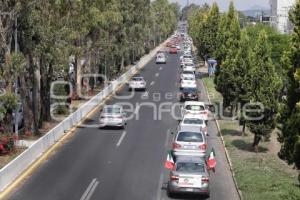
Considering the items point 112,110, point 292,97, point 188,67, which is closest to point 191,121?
point 112,110

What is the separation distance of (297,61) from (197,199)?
6.01 metres

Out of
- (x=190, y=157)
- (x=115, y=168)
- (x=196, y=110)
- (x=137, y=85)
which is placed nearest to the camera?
(x=190, y=157)

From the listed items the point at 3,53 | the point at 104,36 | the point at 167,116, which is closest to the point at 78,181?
the point at 3,53

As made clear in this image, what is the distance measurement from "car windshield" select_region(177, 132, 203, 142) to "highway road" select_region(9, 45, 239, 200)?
1414mm

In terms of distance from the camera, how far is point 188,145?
2830cm

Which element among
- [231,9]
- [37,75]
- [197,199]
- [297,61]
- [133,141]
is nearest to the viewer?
[297,61]

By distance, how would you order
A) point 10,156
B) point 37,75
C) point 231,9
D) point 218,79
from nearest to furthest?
point 10,156
point 37,75
point 218,79
point 231,9

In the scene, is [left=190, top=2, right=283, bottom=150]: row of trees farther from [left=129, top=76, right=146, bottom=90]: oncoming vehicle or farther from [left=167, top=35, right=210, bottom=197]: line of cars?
[left=129, top=76, right=146, bottom=90]: oncoming vehicle

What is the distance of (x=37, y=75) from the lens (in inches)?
1485

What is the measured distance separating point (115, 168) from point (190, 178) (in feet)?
20.8

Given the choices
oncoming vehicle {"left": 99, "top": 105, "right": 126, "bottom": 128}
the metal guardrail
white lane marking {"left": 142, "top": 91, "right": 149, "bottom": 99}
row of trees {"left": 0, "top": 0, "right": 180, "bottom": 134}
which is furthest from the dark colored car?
oncoming vehicle {"left": 99, "top": 105, "right": 126, "bottom": 128}

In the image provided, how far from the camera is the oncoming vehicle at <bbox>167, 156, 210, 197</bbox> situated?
21.5 meters

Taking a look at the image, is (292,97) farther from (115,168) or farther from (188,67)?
(188,67)

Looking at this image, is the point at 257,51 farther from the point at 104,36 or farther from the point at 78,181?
the point at 104,36
